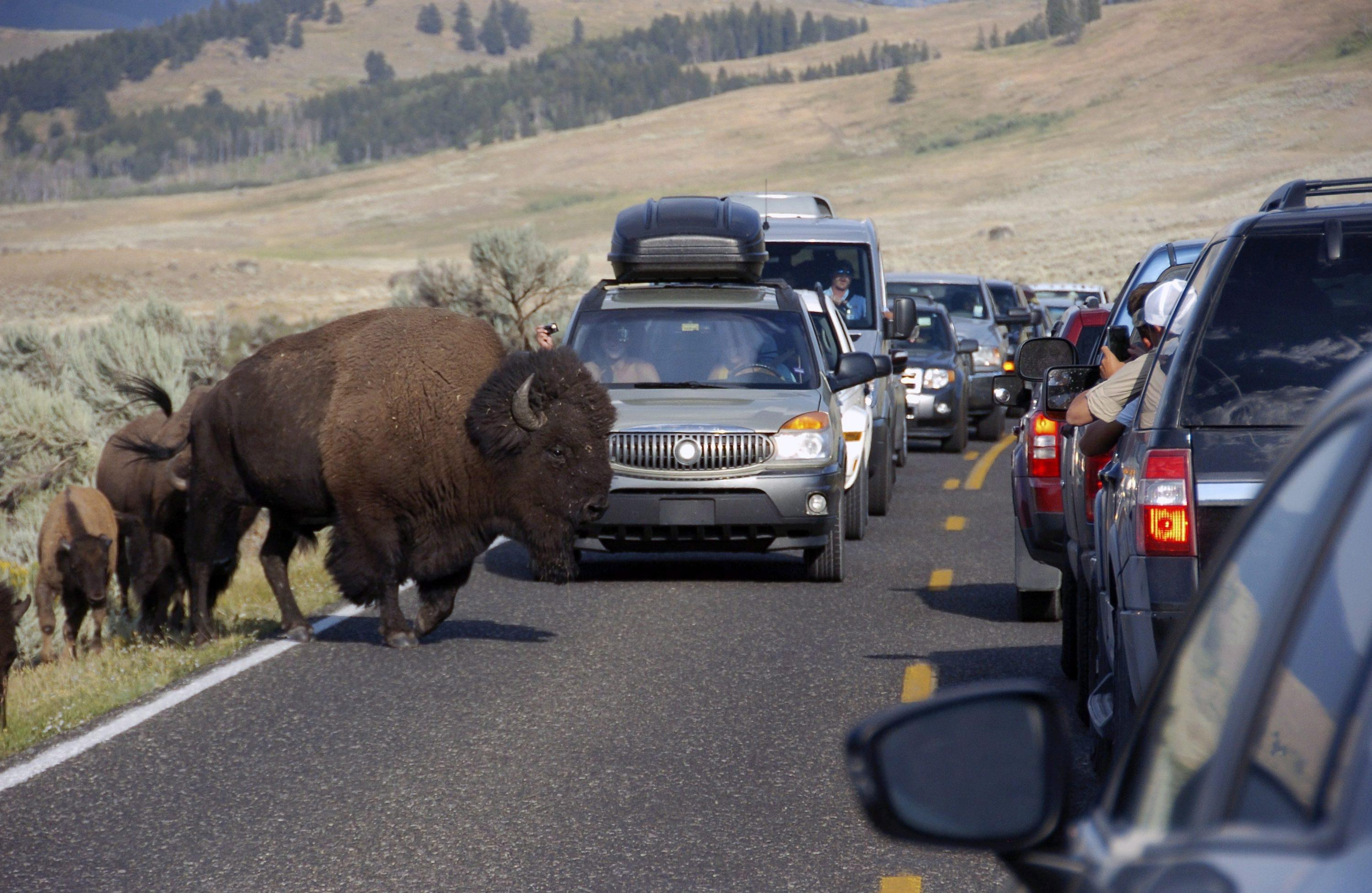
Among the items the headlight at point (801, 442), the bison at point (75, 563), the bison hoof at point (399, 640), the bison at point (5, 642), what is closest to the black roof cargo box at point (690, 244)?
the headlight at point (801, 442)

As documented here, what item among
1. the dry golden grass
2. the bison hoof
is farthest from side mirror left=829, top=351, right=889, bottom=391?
the bison hoof

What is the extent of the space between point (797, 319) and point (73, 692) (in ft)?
19.0

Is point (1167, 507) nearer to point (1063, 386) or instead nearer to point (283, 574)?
point (1063, 386)

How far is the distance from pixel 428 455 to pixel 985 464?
11.7 meters

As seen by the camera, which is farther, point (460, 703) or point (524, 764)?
point (460, 703)

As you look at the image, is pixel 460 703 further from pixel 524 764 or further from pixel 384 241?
pixel 384 241

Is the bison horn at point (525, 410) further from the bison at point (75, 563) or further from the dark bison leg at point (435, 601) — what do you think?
the bison at point (75, 563)

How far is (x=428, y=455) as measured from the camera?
948 centimetres

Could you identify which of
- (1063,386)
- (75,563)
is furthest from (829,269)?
(1063,386)

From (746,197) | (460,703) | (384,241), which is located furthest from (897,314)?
(384,241)

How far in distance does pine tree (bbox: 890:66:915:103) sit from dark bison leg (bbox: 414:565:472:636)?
180m

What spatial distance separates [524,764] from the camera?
6.71m

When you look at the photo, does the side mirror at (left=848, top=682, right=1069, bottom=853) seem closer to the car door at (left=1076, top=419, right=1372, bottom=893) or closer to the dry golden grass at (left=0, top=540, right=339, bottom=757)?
the car door at (left=1076, top=419, right=1372, bottom=893)

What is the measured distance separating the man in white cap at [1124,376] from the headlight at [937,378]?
1233cm
